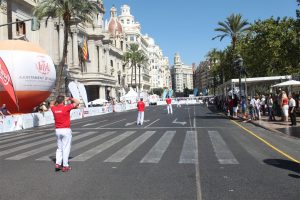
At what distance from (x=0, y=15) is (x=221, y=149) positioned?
35.9 m

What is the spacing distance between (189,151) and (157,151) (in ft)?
3.18

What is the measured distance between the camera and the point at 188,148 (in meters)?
12.9

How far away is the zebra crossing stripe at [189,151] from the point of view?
10.5m

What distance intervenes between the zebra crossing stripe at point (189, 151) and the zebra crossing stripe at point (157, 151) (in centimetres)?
61

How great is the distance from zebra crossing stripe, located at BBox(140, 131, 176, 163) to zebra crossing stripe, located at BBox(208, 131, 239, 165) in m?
1.60

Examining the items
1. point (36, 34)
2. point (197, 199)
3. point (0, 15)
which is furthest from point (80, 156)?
point (36, 34)

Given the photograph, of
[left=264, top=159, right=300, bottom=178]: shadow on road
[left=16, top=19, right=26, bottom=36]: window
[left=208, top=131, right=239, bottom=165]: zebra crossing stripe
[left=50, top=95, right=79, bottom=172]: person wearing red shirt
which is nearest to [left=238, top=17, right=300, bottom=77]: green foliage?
[left=16, top=19, right=26, bottom=36]: window

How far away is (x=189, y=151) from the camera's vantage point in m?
12.2

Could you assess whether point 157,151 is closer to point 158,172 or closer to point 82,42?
point 158,172

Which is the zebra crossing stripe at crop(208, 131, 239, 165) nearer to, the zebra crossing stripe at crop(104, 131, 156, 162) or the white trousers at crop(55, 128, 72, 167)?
the zebra crossing stripe at crop(104, 131, 156, 162)

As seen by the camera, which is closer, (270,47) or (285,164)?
(285,164)

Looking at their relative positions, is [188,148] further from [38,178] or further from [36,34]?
[36,34]

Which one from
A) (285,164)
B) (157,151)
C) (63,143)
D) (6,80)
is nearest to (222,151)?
(157,151)

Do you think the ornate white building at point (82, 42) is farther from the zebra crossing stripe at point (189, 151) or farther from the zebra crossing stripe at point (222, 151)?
the zebra crossing stripe at point (222, 151)
